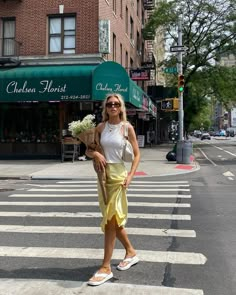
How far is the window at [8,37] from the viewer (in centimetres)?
2338

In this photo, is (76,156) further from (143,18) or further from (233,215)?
(143,18)

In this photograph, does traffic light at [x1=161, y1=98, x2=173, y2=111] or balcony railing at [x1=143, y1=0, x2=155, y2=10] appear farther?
balcony railing at [x1=143, y1=0, x2=155, y2=10]

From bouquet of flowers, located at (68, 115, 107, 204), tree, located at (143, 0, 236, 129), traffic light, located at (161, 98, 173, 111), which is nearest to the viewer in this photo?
bouquet of flowers, located at (68, 115, 107, 204)

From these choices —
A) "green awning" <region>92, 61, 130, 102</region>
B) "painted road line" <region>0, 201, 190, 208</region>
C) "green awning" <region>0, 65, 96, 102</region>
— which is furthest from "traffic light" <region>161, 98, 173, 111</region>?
"painted road line" <region>0, 201, 190, 208</region>

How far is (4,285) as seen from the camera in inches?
180

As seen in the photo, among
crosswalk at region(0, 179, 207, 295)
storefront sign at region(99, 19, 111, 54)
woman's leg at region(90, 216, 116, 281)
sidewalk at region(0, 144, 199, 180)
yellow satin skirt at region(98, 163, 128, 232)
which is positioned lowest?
crosswalk at region(0, 179, 207, 295)

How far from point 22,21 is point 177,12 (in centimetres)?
2149

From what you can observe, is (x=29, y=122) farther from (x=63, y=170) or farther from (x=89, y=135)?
(x=89, y=135)

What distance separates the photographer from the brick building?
20406 mm

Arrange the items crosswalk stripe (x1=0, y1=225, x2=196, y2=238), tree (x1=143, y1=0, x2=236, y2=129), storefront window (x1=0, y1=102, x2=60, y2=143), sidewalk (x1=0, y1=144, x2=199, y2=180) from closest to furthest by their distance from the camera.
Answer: crosswalk stripe (x1=0, y1=225, x2=196, y2=238)
sidewalk (x1=0, y1=144, x2=199, y2=180)
storefront window (x1=0, y1=102, x2=60, y2=143)
tree (x1=143, y1=0, x2=236, y2=129)

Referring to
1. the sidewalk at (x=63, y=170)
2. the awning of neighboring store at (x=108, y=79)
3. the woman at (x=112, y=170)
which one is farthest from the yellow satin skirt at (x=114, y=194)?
the awning of neighboring store at (x=108, y=79)

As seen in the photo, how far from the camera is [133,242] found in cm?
633

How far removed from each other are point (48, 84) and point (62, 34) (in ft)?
11.5

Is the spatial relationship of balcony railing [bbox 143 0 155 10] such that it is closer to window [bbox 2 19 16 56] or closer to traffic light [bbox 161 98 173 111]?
window [bbox 2 19 16 56]
